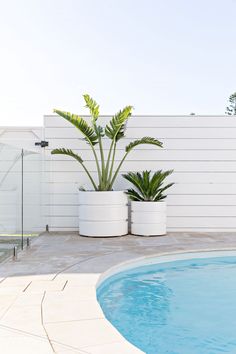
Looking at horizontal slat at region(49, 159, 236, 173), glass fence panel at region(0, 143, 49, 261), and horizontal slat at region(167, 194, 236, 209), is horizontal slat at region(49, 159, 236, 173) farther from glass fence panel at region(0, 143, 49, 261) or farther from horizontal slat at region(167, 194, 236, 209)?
glass fence panel at region(0, 143, 49, 261)

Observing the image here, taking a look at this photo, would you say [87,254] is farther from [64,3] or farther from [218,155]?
[64,3]

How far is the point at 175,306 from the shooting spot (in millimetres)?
4117

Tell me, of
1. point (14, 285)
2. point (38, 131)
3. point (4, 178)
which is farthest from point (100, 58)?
point (14, 285)

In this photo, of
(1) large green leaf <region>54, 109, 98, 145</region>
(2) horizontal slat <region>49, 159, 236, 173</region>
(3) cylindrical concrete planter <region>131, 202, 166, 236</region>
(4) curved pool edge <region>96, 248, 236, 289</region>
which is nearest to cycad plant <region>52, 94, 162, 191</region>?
(1) large green leaf <region>54, 109, 98, 145</region>

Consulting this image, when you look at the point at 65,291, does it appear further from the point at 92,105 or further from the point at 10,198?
the point at 92,105

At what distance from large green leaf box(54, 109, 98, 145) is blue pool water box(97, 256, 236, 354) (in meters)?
3.35

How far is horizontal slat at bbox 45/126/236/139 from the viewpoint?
356 inches

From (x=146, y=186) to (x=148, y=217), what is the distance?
64 centimetres

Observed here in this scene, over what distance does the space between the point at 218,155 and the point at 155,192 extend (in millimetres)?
1994

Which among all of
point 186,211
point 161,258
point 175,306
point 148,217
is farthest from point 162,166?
point 175,306

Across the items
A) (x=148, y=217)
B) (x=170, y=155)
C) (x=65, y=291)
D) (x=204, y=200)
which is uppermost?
(x=170, y=155)

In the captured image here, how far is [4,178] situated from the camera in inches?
238

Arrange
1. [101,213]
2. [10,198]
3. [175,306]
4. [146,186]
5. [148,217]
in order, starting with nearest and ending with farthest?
[175,306] → [10,198] → [101,213] → [148,217] → [146,186]

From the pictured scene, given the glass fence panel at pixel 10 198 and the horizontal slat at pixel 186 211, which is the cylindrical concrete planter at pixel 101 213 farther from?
the glass fence panel at pixel 10 198
